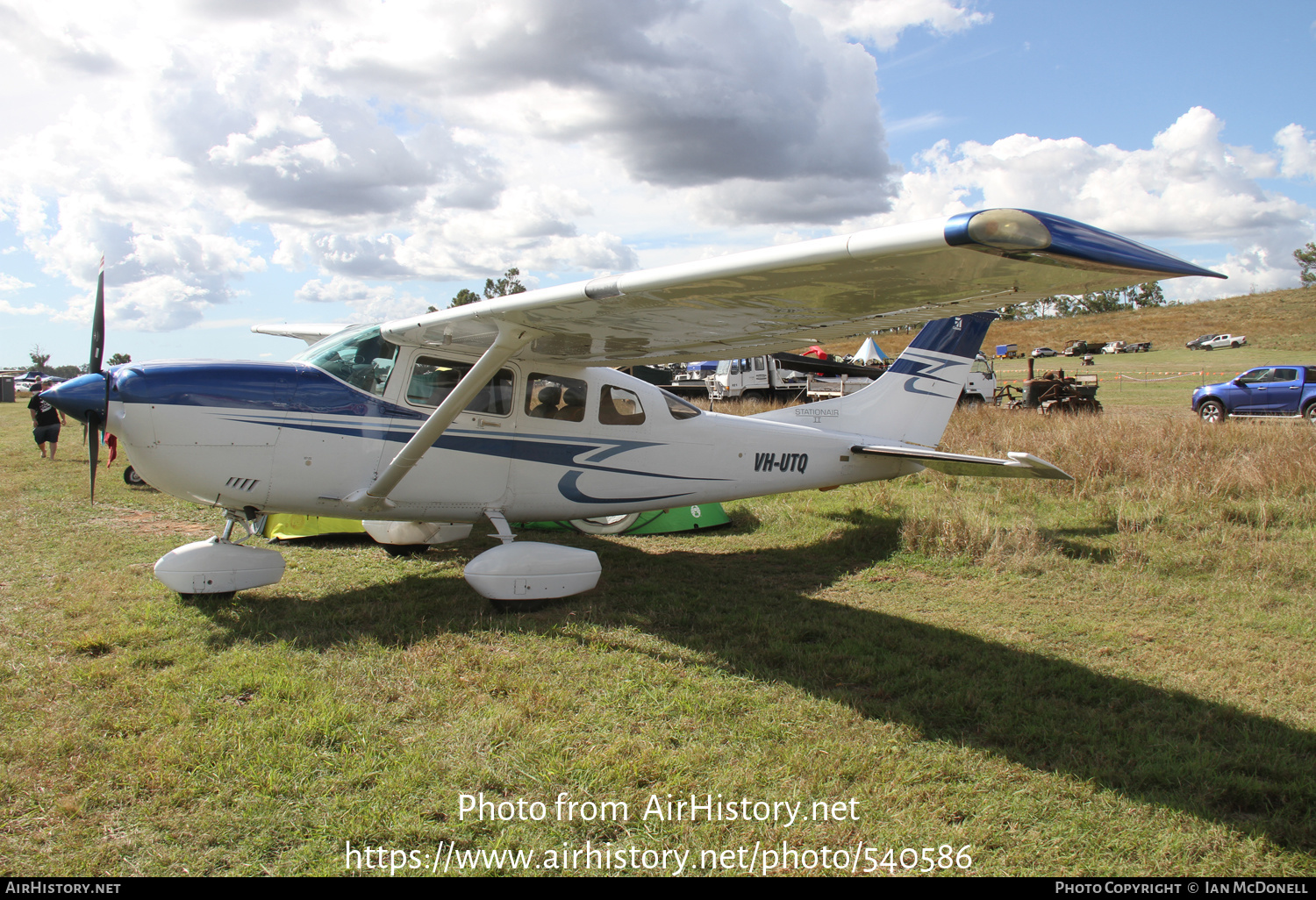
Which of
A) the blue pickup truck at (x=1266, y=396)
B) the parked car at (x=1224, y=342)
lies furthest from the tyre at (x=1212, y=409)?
the parked car at (x=1224, y=342)

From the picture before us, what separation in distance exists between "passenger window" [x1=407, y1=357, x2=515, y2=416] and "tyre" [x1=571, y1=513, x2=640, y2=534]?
106 inches

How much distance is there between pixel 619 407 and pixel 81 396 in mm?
3942

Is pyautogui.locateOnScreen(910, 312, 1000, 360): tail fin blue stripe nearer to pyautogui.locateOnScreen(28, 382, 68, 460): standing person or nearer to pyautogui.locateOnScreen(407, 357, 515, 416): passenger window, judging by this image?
pyautogui.locateOnScreen(407, 357, 515, 416): passenger window

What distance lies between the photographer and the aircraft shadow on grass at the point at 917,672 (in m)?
3.27

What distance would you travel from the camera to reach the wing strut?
512 cm

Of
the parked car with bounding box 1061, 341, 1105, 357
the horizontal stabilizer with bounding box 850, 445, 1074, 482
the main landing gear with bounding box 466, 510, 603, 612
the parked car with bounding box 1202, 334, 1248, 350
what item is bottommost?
the main landing gear with bounding box 466, 510, 603, 612

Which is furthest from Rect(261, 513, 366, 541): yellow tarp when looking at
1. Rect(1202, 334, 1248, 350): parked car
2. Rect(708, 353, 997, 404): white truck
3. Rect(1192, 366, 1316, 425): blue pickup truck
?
Rect(1202, 334, 1248, 350): parked car

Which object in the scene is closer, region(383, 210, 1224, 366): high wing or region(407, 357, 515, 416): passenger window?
region(383, 210, 1224, 366): high wing

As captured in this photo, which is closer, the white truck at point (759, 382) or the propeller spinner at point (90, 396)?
the propeller spinner at point (90, 396)

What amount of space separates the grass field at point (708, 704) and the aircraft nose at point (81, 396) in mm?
1446

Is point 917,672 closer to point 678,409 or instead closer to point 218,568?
point 678,409

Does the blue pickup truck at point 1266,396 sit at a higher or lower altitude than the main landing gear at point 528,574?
higher

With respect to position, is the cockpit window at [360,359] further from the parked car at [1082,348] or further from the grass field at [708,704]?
the parked car at [1082,348]

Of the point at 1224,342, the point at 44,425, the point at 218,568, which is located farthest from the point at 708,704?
the point at 1224,342
